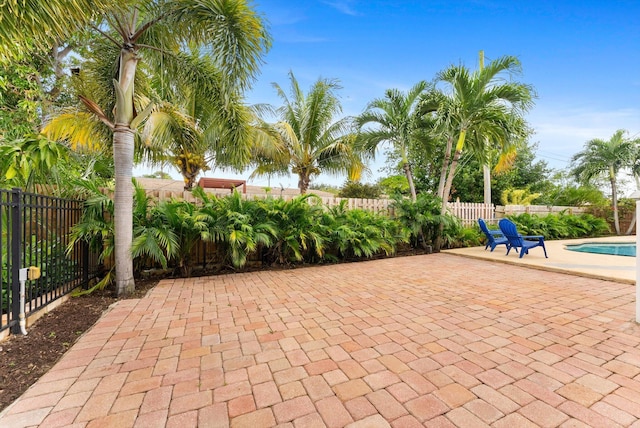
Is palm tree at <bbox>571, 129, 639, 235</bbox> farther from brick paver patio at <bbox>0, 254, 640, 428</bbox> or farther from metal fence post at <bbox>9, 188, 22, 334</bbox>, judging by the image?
metal fence post at <bbox>9, 188, 22, 334</bbox>

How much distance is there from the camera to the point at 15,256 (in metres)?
2.60

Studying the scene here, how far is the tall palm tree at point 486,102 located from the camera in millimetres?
7082

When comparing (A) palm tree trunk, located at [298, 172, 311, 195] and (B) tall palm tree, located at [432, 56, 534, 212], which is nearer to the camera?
(B) tall palm tree, located at [432, 56, 534, 212]

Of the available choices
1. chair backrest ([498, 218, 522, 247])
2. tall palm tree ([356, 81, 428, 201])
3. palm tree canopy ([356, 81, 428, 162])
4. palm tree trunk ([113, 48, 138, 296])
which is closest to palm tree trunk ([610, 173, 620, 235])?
chair backrest ([498, 218, 522, 247])

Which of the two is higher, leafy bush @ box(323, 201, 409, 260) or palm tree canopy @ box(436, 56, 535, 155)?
palm tree canopy @ box(436, 56, 535, 155)

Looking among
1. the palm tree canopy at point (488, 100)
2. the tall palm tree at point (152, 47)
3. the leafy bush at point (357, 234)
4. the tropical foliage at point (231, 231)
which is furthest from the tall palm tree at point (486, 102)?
the tall palm tree at point (152, 47)

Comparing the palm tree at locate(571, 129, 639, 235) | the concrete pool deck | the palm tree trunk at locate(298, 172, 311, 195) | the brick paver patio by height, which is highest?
the palm tree at locate(571, 129, 639, 235)

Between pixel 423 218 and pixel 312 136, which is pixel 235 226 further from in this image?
pixel 312 136

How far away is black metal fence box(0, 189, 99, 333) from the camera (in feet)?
8.47

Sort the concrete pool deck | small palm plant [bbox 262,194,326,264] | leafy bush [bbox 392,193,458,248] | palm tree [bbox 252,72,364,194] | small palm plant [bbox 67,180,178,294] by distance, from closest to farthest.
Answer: small palm plant [bbox 67,180,178,294] → the concrete pool deck → small palm plant [bbox 262,194,326,264] → leafy bush [bbox 392,193,458,248] → palm tree [bbox 252,72,364,194]

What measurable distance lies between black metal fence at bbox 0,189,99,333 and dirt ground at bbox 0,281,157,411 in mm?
165

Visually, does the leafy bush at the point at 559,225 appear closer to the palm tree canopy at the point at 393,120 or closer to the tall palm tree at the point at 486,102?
the tall palm tree at the point at 486,102

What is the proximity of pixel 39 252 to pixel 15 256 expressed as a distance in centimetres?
149

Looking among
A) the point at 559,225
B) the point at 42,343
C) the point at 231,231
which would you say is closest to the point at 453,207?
the point at 559,225
